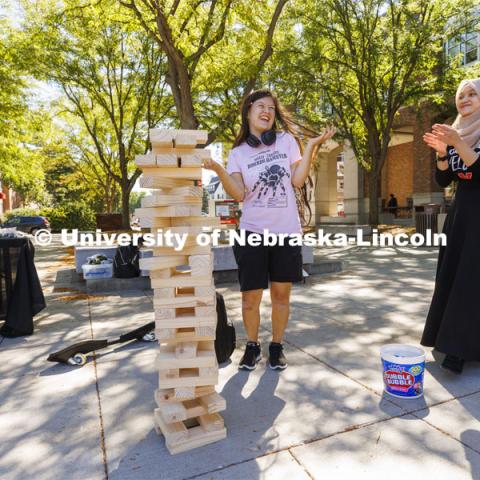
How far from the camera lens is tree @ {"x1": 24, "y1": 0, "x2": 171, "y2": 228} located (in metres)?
12.7

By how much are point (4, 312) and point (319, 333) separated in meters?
3.50

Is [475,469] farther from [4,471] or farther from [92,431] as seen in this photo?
[4,471]

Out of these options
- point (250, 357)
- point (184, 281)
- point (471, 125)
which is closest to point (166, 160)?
point (184, 281)

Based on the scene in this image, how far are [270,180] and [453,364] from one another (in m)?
1.98

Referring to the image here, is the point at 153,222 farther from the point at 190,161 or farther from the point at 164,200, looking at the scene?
the point at 190,161

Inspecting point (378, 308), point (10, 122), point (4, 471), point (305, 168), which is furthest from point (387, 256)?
point (10, 122)

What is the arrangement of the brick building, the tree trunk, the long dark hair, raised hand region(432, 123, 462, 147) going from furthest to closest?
the brick building < the tree trunk < the long dark hair < raised hand region(432, 123, 462, 147)

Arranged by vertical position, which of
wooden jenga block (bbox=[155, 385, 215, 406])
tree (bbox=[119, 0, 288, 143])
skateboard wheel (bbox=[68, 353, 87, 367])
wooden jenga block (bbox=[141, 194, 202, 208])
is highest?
tree (bbox=[119, 0, 288, 143])

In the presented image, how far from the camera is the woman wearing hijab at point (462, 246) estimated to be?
3.11 m

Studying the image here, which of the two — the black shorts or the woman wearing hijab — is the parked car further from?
the woman wearing hijab

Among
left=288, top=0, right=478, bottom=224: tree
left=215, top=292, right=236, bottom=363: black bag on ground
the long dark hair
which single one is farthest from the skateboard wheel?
left=288, top=0, right=478, bottom=224: tree

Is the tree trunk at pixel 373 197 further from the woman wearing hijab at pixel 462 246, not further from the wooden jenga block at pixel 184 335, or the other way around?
the wooden jenga block at pixel 184 335

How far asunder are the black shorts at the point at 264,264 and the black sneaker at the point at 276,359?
0.54m

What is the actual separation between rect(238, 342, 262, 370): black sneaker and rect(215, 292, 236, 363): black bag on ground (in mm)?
174
